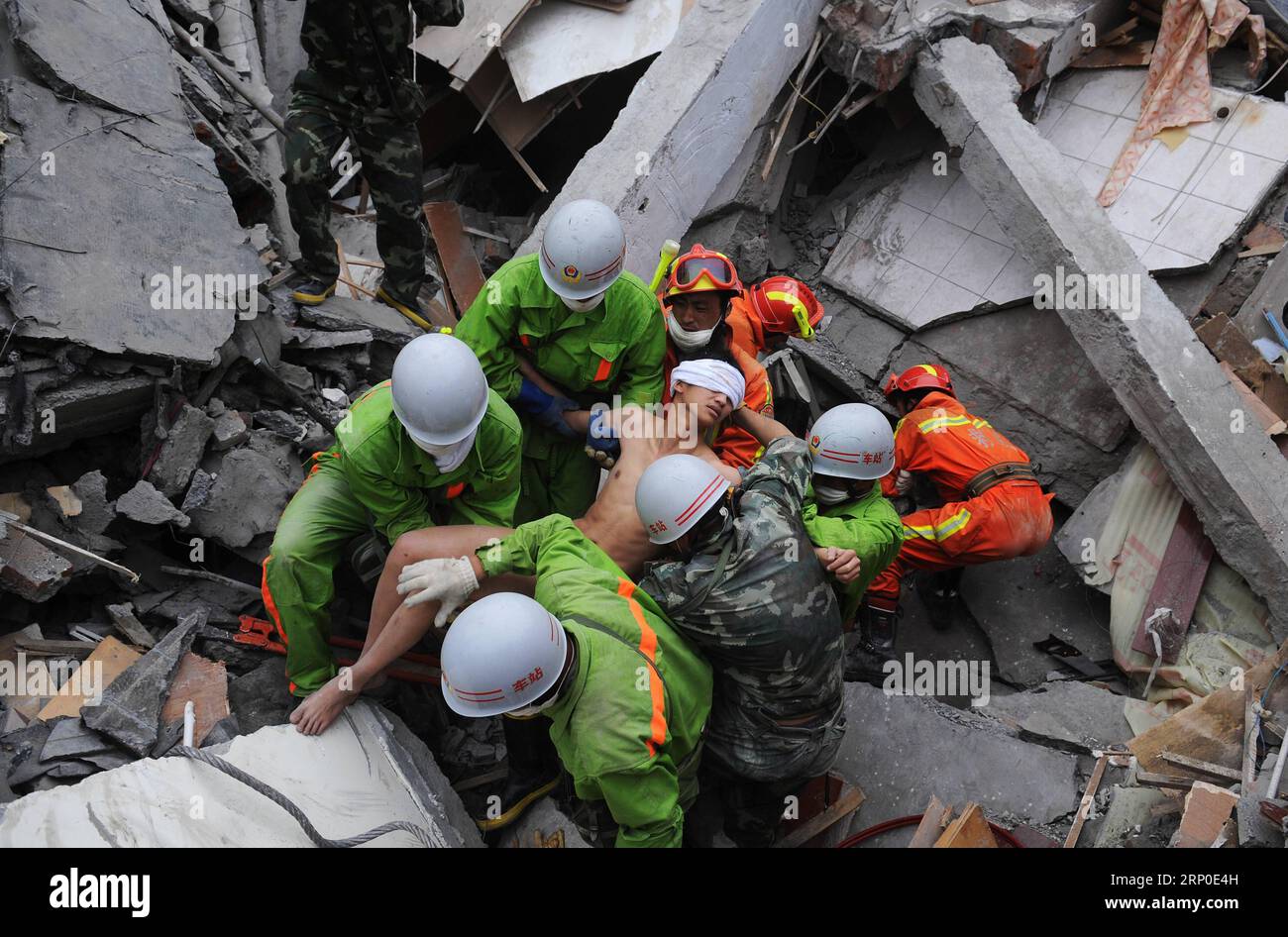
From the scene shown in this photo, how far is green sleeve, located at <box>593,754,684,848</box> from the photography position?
3027mm

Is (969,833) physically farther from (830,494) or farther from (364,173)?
(364,173)

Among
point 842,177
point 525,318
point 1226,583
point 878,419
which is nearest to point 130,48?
point 525,318

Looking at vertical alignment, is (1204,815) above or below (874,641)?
above

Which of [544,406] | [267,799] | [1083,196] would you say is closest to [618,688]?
[267,799]

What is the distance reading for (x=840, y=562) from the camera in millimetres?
3846

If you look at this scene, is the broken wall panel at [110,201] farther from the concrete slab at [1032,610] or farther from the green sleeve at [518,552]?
the concrete slab at [1032,610]

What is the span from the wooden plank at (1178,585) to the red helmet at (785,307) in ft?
7.33

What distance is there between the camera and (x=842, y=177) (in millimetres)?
7395

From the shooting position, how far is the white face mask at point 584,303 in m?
4.26

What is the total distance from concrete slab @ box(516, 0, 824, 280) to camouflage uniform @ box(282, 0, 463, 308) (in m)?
0.76

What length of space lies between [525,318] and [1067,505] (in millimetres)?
3631

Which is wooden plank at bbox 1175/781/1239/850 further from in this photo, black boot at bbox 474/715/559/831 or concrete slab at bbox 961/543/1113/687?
black boot at bbox 474/715/559/831

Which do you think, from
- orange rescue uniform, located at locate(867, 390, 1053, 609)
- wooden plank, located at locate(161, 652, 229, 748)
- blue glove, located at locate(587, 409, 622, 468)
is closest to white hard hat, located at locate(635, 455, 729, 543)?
blue glove, located at locate(587, 409, 622, 468)

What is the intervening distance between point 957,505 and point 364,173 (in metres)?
3.60
